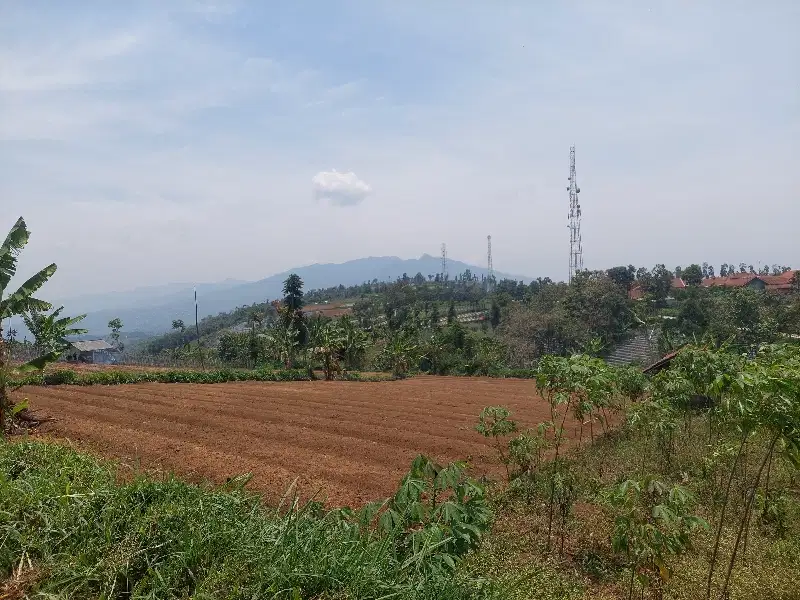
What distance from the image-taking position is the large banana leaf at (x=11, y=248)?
40.0 feet

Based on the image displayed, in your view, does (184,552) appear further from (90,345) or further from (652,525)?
(90,345)

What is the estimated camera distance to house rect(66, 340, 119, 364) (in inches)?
1944

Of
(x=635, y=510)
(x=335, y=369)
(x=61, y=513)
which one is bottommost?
(x=335, y=369)

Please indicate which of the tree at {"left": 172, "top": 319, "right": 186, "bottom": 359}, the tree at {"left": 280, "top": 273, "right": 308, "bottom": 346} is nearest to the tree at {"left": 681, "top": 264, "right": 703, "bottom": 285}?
the tree at {"left": 280, "top": 273, "right": 308, "bottom": 346}

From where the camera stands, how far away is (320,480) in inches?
382

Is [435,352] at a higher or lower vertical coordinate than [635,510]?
lower

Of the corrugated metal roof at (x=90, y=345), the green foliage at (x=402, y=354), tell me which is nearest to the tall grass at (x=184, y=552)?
the green foliage at (x=402, y=354)

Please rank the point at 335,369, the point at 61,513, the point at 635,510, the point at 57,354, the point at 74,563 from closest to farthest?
the point at 74,563 < the point at 61,513 < the point at 635,510 < the point at 57,354 < the point at 335,369

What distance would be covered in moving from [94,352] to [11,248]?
166ft

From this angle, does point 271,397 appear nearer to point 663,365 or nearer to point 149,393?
point 149,393

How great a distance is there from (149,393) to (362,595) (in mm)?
21540

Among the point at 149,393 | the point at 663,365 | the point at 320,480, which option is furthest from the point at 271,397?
the point at 663,365

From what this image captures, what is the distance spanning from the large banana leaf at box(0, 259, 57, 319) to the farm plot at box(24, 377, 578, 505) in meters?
3.18

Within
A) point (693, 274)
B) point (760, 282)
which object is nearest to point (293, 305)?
point (693, 274)
